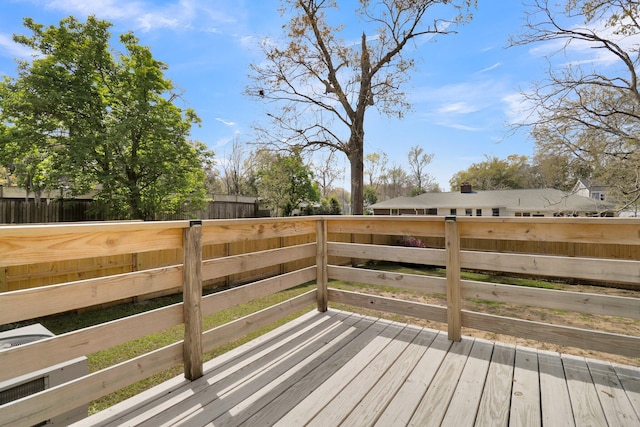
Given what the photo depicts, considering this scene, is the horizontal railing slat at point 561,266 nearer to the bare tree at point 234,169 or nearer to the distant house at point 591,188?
the distant house at point 591,188

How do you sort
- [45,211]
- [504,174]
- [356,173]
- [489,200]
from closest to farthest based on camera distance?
[45,211] → [356,173] → [489,200] → [504,174]

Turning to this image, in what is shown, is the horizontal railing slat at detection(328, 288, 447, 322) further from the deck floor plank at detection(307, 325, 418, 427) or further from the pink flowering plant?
the pink flowering plant

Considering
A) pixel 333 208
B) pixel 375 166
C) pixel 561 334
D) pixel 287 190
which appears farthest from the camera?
pixel 375 166

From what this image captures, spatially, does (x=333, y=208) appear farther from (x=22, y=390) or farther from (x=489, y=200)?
(x=22, y=390)

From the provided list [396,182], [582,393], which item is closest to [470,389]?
[582,393]

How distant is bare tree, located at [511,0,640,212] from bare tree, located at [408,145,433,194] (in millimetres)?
27590

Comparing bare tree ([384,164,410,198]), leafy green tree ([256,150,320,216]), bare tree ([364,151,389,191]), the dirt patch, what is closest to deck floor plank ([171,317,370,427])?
the dirt patch

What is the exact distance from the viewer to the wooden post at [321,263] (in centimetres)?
310

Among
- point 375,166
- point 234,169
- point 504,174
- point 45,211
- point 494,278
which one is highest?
point 375,166

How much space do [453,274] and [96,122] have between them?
9.94 metres

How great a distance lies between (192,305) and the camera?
188 centimetres

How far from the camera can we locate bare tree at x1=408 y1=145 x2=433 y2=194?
3456cm

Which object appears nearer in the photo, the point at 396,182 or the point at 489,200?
the point at 489,200

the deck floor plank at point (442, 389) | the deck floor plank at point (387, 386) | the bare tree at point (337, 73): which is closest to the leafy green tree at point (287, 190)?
the bare tree at point (337, 73)
